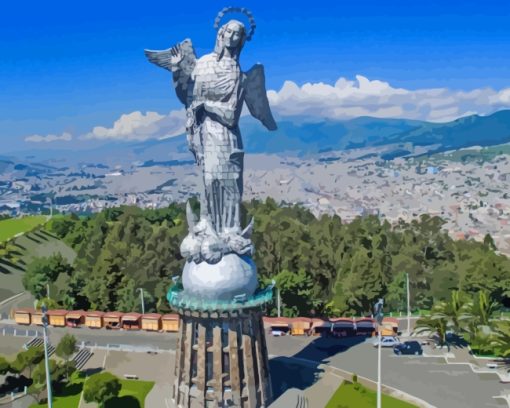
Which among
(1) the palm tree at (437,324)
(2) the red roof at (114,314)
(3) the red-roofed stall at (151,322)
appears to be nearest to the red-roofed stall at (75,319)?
(2) the red roof at (114,314)

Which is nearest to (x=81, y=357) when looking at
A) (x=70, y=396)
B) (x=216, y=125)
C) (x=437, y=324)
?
(x=70, y=396)

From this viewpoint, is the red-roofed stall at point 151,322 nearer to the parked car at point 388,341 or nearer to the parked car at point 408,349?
the parked car at point 388,341

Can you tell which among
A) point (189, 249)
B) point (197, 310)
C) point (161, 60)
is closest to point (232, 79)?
point (161, 60)

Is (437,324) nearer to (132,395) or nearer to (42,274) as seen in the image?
(132,395)

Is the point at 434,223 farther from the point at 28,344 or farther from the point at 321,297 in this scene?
the point at 28,344

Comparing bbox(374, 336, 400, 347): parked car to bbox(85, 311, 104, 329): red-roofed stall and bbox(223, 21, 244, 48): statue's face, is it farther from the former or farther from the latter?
bbox(223, 21, 244, 48): statue's face

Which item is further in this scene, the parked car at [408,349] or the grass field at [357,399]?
the parked car at [408,349]
